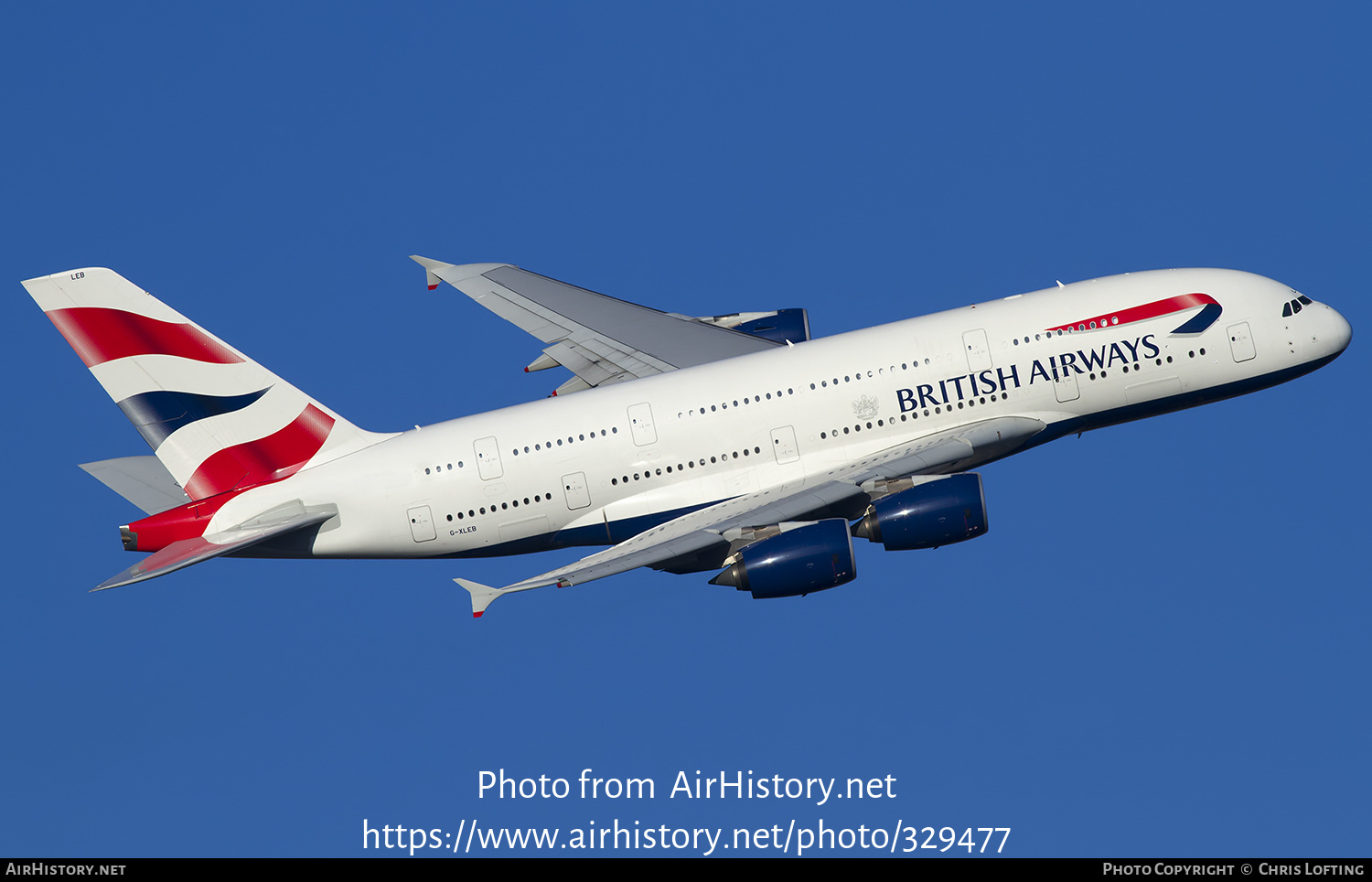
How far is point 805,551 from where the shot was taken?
51062 millimetres

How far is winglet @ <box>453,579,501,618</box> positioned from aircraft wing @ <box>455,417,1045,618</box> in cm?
290

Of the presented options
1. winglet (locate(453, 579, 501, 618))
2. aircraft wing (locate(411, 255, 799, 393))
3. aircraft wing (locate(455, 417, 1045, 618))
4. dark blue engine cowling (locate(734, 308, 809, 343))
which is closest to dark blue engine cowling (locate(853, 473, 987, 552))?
aircraft wing (locate(455, 417, 1045, 618))

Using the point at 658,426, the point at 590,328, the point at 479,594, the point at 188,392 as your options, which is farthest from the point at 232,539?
the point at 590,328

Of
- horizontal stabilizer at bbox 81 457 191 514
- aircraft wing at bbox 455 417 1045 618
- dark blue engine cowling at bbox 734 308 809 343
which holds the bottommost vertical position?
aircraft wing at bbox 455 417 1045 618

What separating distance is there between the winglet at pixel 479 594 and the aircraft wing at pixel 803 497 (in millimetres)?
2897

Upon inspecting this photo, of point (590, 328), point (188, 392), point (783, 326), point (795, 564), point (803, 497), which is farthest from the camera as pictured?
point (783, 326)

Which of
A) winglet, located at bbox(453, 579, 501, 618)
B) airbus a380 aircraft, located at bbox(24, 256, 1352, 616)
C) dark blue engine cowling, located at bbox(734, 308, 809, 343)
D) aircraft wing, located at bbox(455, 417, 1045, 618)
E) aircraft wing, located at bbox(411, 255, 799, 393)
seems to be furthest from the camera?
dark blue engine cowling, located at bbox(734, 308, 809, 343)

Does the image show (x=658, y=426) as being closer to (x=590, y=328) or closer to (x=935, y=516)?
(x=590, y=328)

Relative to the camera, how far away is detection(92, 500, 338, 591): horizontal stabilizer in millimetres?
51281

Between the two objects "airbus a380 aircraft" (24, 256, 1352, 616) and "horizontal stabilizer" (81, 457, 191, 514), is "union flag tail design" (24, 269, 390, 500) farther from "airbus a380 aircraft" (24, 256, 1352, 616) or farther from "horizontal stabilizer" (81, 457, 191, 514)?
"horizontal stabilizer" (81, 457, 191, 514)

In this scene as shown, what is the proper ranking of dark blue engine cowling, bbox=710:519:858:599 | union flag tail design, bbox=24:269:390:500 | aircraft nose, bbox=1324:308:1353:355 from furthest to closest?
aircraft nose, bbox=1324:308:1353:355 → union flag tail design, bbox=24:269:390:500 → dark blue engine cowling, bbox=710:519:858:599

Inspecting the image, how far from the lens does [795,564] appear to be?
51.0 m

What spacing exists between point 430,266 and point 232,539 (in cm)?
1557

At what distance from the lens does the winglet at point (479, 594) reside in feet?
155
